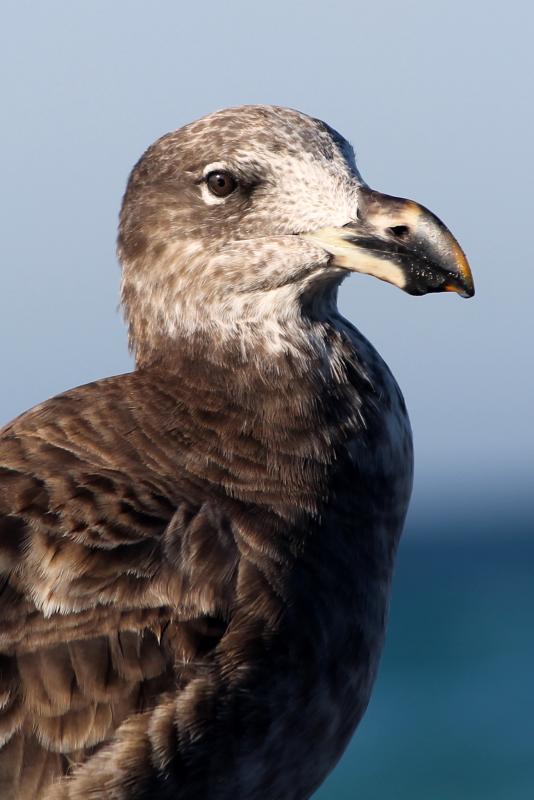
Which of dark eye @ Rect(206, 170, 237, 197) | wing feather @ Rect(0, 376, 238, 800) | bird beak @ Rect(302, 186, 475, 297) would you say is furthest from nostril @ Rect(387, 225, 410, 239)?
wing feather @ Rect(0, 376, 238, 800)

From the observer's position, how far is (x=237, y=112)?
628cm

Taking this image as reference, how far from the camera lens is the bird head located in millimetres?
5844

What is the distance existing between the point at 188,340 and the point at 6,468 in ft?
2.82

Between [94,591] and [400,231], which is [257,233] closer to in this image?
[400,231]

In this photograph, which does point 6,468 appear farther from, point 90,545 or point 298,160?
point 298,160

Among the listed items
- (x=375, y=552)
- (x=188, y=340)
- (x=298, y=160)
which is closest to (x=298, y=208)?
(x=298, y=160)

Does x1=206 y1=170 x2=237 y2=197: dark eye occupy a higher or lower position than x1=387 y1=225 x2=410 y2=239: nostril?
higher

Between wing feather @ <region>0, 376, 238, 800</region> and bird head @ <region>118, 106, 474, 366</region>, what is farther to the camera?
bird head @ <region>118, 106, 474, 366</region>

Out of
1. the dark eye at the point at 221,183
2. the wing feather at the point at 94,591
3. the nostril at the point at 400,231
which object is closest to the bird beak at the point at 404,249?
the nostril at the point at 400,231

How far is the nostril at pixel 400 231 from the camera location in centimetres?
582

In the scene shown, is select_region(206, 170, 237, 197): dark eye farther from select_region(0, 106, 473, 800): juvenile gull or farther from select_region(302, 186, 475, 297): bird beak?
select_region(302, 186, 475, 297): bird beak

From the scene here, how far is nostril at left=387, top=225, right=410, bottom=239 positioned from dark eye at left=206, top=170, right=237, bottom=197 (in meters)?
0.63

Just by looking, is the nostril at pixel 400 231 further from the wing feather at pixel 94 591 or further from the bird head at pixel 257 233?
the wing feather at pixel 94 591

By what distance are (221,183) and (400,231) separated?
71 centimetres
